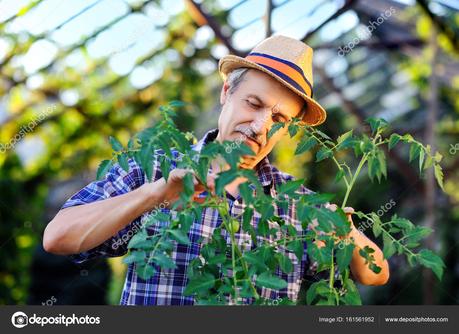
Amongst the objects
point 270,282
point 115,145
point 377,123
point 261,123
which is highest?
point 261,123

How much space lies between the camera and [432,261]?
→ 148cm

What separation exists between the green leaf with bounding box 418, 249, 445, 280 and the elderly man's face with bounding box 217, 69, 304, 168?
0.45 metres

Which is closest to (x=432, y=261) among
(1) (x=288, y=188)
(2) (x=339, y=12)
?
(1) (x=288, y=188)

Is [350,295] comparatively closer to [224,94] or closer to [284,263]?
[284,263]

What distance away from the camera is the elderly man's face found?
181 centimetres

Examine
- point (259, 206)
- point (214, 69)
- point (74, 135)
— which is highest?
point (214, 69)

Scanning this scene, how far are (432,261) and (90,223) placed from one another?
68 cm

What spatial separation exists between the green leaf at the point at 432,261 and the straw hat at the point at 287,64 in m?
0.56

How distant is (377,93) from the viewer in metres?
7.55

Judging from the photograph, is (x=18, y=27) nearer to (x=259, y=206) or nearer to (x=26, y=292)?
(x=26, y=292)

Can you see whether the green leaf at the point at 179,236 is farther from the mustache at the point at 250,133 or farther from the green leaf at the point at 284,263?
the mustache at the point at 250,133

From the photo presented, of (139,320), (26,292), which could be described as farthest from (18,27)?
(139,320)

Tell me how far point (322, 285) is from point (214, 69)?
188 inches

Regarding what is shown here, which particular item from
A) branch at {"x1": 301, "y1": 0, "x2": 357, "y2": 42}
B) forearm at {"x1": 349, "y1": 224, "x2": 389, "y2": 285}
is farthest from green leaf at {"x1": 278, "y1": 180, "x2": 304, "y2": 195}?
branch at {"x1": 301, "y1": 0, "x2": 357, "y2": 42}
